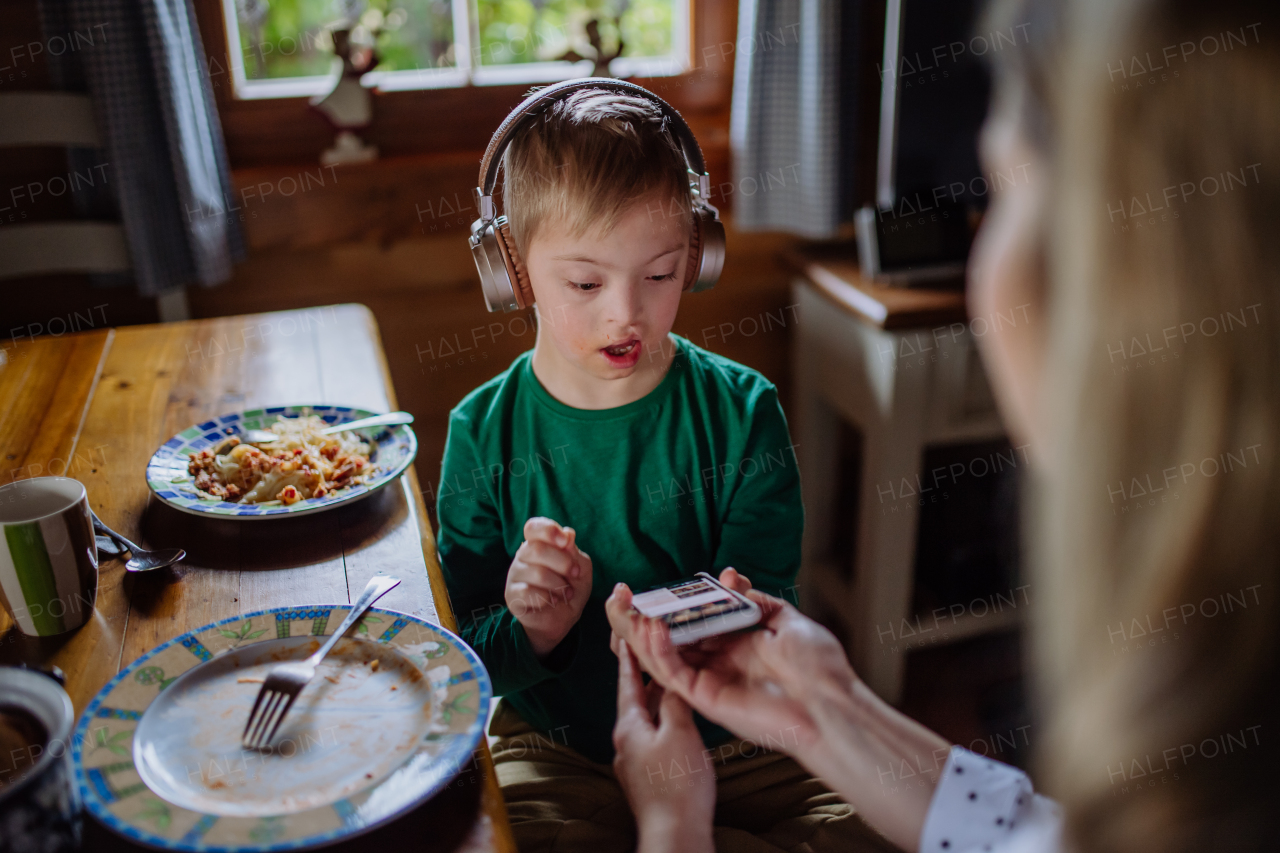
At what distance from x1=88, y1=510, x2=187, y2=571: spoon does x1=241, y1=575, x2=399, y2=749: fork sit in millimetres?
224

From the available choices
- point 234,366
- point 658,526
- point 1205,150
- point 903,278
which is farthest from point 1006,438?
point 1205,150

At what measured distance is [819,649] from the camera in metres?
0.89

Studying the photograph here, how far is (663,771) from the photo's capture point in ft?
2.79

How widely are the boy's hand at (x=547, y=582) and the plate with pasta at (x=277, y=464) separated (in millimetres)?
197

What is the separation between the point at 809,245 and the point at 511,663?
1.48 metres

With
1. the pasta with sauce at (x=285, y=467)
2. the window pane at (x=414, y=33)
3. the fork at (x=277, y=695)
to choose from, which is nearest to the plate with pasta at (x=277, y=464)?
the pasta with sauce at (x=285, y=467)

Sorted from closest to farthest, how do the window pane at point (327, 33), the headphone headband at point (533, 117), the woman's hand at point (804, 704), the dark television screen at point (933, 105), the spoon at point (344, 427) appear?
the woman's hand at point (804, 704), the headphone headband at point (533, 117), the spoon at point (344, 427), the dark television screen at point (933, 105), the window pane at point (327, 33)

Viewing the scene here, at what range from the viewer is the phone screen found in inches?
33.3

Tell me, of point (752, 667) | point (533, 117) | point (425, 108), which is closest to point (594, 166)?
point (533, 117)

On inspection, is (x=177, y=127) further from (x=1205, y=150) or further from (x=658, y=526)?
(x=1205, y=150)

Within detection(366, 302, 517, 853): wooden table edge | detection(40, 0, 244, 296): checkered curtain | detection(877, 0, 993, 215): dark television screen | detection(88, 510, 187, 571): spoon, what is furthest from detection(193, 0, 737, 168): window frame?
detection(88, 510, 187, 571): spoon

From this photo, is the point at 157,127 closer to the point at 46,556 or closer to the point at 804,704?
the point at 46,556

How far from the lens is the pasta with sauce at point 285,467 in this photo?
3.28 feet

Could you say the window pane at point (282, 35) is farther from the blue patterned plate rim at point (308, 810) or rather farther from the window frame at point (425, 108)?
the blue patterned plate rim at point (308, 810)
